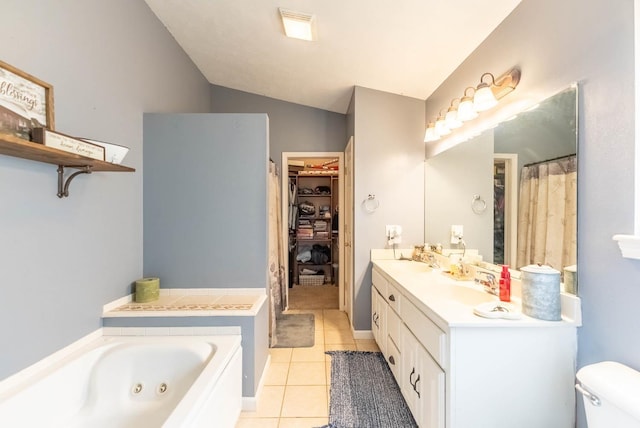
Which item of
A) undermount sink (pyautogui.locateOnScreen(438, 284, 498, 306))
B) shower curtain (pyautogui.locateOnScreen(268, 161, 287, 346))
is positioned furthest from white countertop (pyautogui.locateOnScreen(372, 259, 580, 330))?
shower curtain (pyautogui.locateOnScreen(268, 161, 287, 346))

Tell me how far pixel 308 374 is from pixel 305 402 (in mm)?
316

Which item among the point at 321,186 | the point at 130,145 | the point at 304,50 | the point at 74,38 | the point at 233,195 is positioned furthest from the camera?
the point at 321,186

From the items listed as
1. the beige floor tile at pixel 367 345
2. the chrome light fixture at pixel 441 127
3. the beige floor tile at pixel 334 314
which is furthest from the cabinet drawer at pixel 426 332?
the beige floor tile at pixel 334 314

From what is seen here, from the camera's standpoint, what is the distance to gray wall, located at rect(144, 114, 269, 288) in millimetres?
2033

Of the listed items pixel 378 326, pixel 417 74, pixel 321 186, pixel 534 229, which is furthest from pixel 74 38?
pixel 321 186

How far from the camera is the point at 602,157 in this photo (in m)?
1.09

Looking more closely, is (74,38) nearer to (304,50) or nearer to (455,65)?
(304,50)

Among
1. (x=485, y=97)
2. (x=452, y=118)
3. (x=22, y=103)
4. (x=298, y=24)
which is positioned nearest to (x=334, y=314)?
(x=452, y=118)

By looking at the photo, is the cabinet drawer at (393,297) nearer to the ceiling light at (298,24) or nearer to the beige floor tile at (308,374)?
the beige floor tile at (308,374)

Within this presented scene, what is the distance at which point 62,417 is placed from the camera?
1272mm

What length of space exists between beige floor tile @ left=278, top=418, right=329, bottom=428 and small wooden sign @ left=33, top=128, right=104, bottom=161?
1.75m

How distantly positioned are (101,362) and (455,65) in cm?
301

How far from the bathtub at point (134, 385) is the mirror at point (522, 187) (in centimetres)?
168

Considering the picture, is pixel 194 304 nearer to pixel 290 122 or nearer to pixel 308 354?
pixel 308 354
